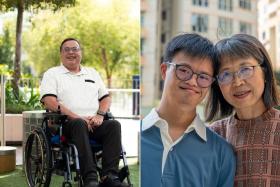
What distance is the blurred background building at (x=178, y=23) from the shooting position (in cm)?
78

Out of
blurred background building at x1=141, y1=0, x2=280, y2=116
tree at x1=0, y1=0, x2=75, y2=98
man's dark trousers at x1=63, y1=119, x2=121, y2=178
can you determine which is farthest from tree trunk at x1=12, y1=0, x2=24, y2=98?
blurred background building at x1=141, y1=0, x2=280, y2=116

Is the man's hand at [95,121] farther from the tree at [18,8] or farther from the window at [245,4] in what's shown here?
the window at [245,4]

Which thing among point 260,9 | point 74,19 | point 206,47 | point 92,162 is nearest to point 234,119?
point 206,47

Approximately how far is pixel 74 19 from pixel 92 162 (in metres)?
0.50

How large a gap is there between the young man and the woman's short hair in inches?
1.1

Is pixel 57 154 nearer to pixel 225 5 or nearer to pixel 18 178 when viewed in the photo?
pixel 18 178

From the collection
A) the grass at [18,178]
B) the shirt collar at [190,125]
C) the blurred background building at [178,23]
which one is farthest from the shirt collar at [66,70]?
the shirt collar at [190,125]

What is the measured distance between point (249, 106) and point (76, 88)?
0.69 m

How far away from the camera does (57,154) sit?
1.38m

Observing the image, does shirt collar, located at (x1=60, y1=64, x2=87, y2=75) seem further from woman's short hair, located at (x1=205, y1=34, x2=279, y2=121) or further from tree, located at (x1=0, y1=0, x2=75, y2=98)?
woman's short hair, located at (x1=205, y1=34, x2=279, y2=121)

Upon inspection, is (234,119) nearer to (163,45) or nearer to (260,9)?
(163,45)

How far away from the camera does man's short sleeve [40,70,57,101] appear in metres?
1.35

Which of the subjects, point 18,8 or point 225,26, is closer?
point 225,26

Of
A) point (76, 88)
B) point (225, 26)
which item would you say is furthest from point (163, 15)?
point (76, 88)
